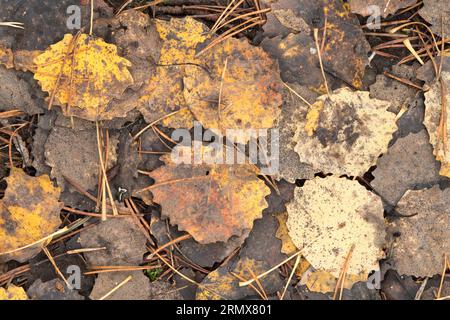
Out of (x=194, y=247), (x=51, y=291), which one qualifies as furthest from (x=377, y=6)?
(x=51, y=291)

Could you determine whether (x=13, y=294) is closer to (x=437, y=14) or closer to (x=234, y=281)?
(x=234, y=281)

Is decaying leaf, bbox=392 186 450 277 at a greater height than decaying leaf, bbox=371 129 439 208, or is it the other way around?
decaying leaf, bbox=371 129 439 208

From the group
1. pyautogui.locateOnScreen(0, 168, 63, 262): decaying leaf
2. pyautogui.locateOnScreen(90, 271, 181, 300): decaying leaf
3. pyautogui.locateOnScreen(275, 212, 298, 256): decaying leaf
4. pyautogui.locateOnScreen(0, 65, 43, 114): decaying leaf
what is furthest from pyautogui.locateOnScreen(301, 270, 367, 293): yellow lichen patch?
pyautogui.locateOnScreen(0, 65, 43, 114): decaying leaf

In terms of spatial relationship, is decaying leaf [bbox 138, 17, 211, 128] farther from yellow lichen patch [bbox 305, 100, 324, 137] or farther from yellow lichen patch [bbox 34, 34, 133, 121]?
yellow lichen patch [bbox 305, 100, 324, 137]

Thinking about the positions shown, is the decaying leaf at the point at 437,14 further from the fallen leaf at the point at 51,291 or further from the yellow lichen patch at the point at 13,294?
the yellow lichen patch at the point at 13,294

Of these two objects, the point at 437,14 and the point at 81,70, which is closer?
the point at 81,70
